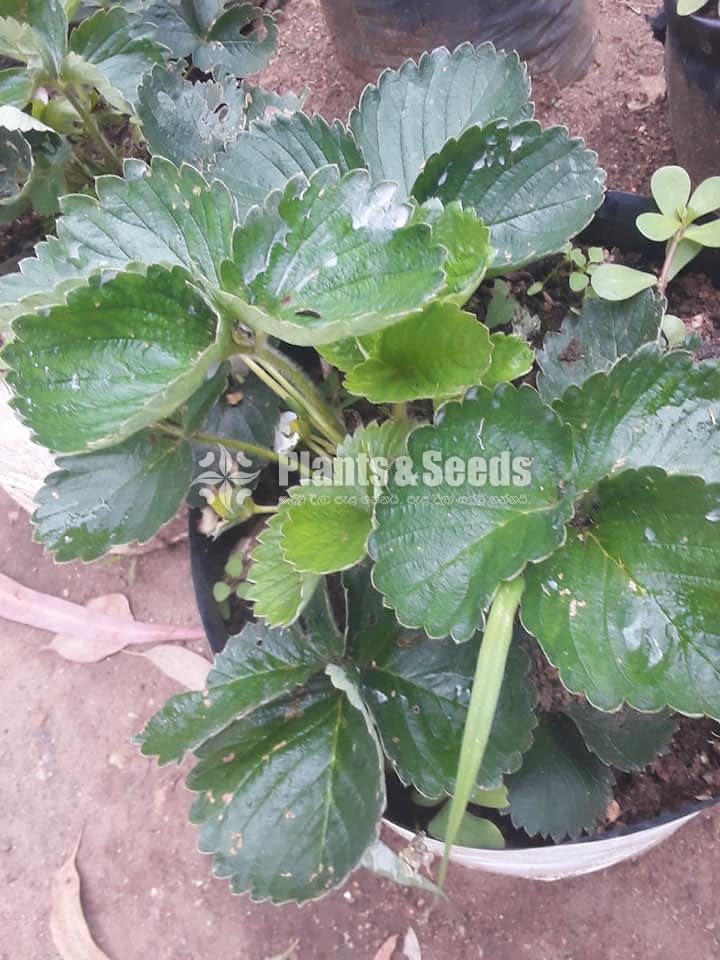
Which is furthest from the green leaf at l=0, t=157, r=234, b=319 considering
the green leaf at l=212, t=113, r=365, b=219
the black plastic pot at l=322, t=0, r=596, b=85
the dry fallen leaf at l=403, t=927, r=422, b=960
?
→ the black plastic pot at l=322, t=0, r=596, b=85

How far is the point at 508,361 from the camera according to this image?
625 mm

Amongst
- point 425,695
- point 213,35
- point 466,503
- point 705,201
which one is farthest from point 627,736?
point 213,35

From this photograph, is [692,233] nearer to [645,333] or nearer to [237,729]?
[645,333]

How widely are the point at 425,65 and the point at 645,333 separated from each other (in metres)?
0.32

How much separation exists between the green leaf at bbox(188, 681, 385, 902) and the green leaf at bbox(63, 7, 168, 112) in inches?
28.1

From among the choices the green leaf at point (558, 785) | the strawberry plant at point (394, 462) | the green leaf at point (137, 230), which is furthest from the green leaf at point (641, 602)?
the green leaf at point (137, 230)

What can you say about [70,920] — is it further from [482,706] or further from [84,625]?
[482,706]

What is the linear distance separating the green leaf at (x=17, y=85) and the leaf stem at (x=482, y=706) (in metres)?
0.79

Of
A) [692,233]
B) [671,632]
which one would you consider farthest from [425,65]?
[671,632]

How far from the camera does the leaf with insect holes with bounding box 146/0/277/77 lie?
3.72 ft

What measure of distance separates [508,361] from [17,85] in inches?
27.1

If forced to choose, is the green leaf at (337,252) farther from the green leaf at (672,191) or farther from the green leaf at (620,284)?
the green leaf at (672,191)

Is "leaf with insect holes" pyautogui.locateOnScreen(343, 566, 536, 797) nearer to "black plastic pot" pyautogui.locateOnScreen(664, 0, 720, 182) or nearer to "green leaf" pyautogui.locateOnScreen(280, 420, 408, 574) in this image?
"green leaf" pyautogui.locateOnScreen(280, 420, 408, 574)

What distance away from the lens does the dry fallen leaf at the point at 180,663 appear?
1276 millimetres
